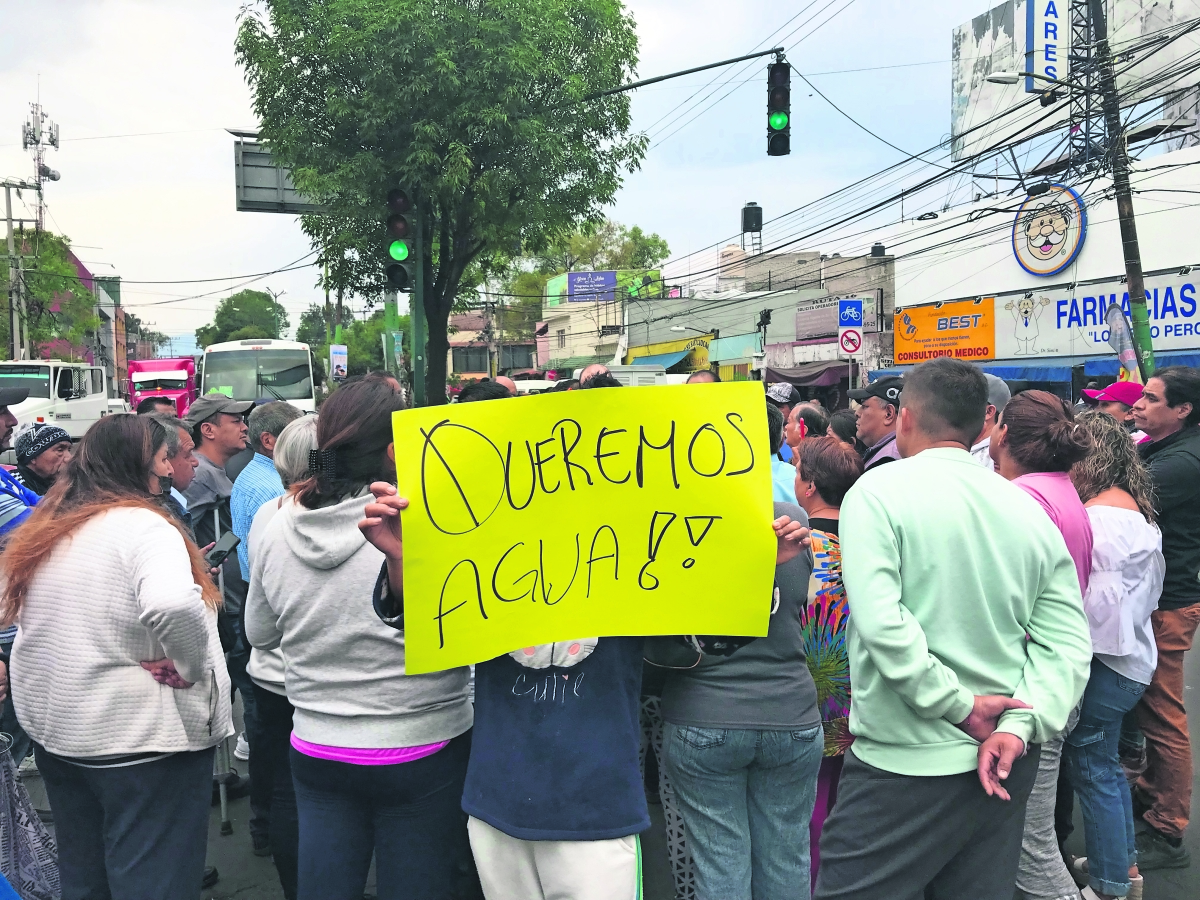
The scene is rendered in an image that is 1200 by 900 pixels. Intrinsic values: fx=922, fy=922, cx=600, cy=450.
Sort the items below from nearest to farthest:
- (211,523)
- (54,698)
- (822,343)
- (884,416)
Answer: (54,698) < (211,523) < (884,416) < (822,343)

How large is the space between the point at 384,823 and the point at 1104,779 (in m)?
2.62

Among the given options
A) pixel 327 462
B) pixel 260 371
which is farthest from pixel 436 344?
pixel 327 462

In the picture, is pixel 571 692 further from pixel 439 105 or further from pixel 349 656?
pixel 439 105

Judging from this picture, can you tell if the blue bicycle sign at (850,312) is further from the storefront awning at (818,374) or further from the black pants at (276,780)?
the black pants at (276,780)

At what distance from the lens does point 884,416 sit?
5.66 metres

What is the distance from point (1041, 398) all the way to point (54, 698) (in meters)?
3.32

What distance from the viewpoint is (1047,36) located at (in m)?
23.9

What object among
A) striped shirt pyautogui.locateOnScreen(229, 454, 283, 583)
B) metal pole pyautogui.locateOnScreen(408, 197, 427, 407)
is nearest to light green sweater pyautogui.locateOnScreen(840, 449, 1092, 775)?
Result: striped shirt pyautogui.locateOnScreen(229, 454, 283, 583)

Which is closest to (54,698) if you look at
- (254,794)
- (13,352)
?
(254,794)

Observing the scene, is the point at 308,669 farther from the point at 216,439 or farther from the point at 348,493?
the point at 216,439

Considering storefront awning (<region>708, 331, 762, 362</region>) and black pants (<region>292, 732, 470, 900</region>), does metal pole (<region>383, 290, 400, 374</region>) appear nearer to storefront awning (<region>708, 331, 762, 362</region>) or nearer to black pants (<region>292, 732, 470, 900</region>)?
black pants (<region>292, 732, 470, 900</region>)

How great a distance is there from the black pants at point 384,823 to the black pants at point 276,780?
52 cm

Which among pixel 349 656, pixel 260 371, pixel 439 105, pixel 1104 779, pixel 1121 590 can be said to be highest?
pixel 439 105

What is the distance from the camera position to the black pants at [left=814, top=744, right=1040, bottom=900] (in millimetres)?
2230
